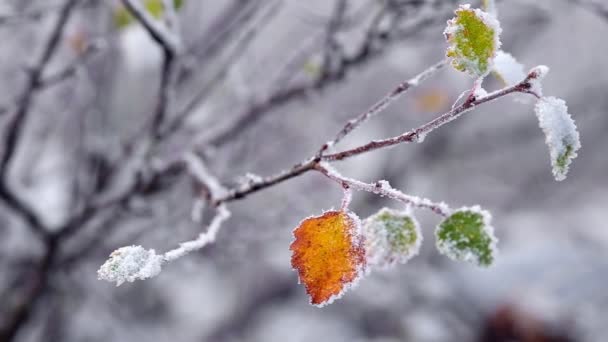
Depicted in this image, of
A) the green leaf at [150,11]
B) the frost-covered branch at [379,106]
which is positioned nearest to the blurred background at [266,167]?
the green leaf at [150,11]

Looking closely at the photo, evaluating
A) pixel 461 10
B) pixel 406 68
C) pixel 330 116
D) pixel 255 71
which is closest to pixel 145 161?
pixel 255 71

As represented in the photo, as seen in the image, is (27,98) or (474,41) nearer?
(474,41)

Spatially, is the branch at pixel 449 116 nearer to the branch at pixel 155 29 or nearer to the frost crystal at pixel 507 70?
the frost crystal at pixel 507 70

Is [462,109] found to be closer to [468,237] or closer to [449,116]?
[449,116]

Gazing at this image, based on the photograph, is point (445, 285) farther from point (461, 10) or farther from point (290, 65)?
point (461, 10)

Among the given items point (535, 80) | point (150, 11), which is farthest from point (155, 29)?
point (535, 80)
